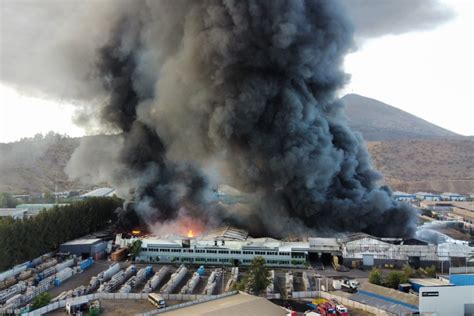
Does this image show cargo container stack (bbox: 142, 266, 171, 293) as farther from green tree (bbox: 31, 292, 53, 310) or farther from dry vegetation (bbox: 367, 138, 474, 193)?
dry vegetation (bbox: 367, 138, 474, 193)

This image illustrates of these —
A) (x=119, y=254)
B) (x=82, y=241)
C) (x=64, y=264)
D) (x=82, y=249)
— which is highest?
(x=82, y=241)

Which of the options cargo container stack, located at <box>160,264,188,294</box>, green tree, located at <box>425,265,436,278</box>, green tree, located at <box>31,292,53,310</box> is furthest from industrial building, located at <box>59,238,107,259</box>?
green tree, located at <box>425,265,436,278</box>

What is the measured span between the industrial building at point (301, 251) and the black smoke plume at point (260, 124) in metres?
4.57

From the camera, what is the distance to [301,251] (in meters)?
45.8

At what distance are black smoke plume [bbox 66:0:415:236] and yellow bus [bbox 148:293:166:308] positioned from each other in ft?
66.6

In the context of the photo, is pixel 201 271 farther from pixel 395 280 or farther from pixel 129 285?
pixel 395 280

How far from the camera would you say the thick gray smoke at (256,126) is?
166 ft

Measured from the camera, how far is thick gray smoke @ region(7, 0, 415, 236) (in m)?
50.6

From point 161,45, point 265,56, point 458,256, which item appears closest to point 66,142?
point 161,45

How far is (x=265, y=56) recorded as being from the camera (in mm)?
52312

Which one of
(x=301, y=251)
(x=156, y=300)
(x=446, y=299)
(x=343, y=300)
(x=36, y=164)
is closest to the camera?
(x=446, y=299)

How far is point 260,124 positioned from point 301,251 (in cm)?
1412

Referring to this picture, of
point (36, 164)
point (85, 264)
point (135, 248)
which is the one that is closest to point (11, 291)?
point (85, 264)

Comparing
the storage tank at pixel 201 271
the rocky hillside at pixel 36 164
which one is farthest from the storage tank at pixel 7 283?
the rocky hillside at pixel 36 164
